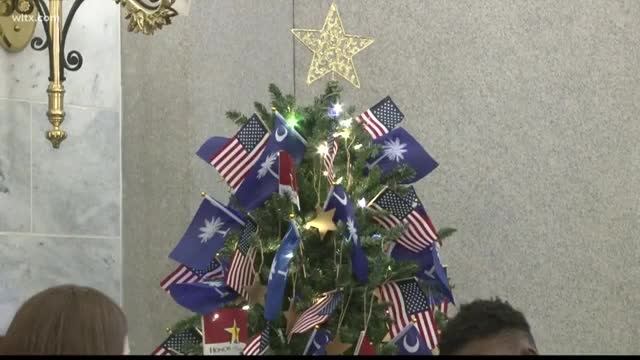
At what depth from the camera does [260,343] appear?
5176mm

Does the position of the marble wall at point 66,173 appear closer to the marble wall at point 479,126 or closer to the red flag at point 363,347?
the marble wall at point 479,126

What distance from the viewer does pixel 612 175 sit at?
700 cm

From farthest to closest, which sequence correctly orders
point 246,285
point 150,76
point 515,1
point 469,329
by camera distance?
1. point 515,1
2. point 150,76
3. point 246,285
4. point 469,329

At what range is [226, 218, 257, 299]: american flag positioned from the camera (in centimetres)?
538

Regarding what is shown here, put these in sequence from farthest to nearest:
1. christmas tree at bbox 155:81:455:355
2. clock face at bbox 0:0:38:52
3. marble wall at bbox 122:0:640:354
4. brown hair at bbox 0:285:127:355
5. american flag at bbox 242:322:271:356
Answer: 1. marble wall at bbox 122:0:640:354
2. clock face at bbox 0:0:38:52
3. christmas tree at bbox 155:81:455:355
4. american flag at bbox 242:322:271:356
5. brown hair at bbox 0:285:127:355

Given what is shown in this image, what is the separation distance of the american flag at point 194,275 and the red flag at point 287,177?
19.0 inches

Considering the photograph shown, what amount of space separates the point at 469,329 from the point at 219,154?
2.25 meters

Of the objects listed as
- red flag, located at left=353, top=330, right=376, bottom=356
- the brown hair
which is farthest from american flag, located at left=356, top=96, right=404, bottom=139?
the brown hair

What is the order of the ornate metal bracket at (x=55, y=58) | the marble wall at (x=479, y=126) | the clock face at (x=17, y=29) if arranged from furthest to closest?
the marble wall at (x=479, y=126), the clock face at (x=17, y=29), the ornate metal bracket at (x=55, y=58)

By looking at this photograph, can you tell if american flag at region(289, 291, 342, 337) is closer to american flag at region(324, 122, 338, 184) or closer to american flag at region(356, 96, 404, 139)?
american flag at region(324, 122, 338, 184)

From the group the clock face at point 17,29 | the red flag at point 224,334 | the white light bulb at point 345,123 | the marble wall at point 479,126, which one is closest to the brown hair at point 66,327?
the red flag at point 224,334

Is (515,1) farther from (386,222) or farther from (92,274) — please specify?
(92,274)

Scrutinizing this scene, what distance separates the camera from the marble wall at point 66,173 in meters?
6.19

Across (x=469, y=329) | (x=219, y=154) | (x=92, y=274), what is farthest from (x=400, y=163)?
(x=469, y=329)
